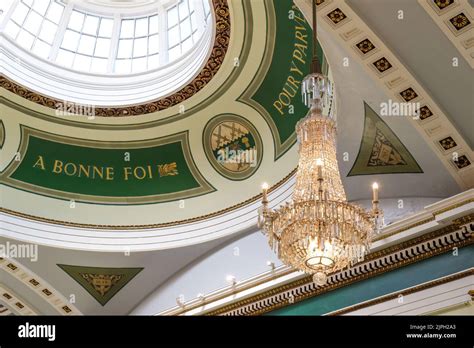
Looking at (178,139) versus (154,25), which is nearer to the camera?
(178,139)

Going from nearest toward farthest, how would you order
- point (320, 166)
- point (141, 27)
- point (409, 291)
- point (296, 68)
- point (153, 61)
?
point (320, 166) → point (409, 291) → point (296, 68) → point (153, 61) → point (141, 27)

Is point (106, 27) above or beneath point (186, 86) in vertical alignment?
above

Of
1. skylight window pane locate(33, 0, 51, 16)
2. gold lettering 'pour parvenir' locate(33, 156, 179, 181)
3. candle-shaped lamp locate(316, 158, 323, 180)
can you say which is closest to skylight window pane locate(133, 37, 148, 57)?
skylight window pane locate(33, 0, 51, 16)

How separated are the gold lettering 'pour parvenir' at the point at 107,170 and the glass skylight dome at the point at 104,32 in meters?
1.71

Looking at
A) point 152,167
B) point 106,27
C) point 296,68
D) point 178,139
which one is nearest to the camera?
point 296,68

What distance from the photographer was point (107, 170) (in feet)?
42.9

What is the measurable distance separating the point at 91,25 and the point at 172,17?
1622mm

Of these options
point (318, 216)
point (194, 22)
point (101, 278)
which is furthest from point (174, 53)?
point (318, 216)

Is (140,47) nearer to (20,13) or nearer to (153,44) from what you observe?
(153,44)

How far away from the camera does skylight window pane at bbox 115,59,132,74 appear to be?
13789 mm

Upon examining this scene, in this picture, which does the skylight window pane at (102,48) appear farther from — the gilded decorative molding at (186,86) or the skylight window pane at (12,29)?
the gilded decorative molding at (186,86)

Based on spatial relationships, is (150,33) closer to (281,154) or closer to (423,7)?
(281,154)

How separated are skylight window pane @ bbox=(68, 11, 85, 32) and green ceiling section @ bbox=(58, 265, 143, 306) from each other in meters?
4.51

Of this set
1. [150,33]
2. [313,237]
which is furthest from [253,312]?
[150,33]
